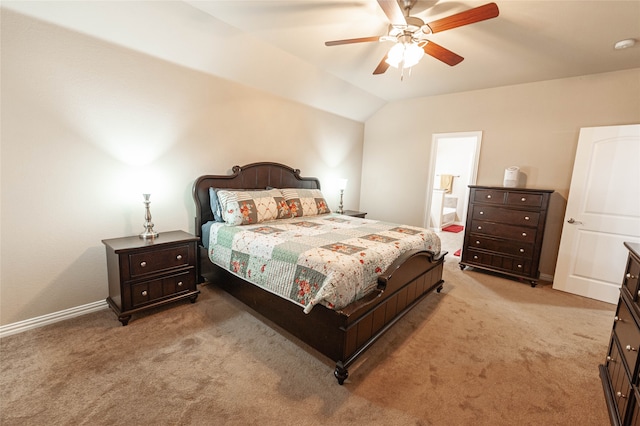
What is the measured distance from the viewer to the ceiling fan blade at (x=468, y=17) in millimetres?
1620

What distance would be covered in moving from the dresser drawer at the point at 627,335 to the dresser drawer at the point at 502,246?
1.78 m

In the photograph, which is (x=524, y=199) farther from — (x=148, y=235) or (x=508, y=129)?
(x=148, y=235)

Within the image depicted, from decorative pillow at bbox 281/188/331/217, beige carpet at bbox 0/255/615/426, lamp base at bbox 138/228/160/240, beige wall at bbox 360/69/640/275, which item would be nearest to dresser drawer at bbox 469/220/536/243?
beige wall at bbox 360/69/640/275

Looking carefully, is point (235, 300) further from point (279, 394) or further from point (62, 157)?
point (62, 157)

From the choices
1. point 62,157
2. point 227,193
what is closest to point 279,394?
point 227,193

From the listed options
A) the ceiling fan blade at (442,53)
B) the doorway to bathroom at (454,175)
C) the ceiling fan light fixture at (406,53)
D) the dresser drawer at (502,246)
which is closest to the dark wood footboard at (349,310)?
the dresser drawer at (502,246)

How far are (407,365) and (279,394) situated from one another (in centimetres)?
89

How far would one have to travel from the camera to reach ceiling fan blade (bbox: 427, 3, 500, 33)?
5.32 feet

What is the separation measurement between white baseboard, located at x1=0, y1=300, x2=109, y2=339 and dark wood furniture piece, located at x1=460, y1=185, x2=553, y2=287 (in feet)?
14.1

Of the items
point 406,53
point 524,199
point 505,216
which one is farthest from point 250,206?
point 524,199

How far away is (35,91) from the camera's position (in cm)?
203

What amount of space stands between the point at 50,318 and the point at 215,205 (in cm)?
161

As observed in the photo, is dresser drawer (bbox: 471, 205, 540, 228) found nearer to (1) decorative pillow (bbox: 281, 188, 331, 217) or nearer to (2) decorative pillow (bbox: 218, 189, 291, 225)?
(1) decorative pillow (bbox: 281, 188, 331, 217)

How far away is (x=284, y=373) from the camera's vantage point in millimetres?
1797
